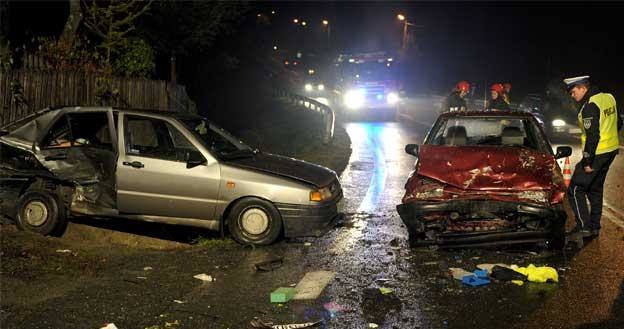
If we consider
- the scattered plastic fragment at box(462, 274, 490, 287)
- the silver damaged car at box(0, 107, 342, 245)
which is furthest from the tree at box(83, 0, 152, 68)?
the scattered plastic fragment at box(462, 274, 490, 287)

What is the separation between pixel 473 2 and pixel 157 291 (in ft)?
238

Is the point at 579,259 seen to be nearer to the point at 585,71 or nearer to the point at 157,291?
the point at 157,291

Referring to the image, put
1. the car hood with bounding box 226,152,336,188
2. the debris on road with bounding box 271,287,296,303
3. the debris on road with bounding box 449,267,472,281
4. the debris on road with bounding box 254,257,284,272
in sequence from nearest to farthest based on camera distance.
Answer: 1. the debris on road with bounding box 271,287,296,303
2. the debris on road with bounding box 449,267,472,281
3. the debris on road with bounding box 254,257,284,272
4. the car hood with bounding box 226,152,336,188

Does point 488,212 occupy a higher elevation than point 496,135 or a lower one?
lower

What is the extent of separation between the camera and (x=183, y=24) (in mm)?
17672

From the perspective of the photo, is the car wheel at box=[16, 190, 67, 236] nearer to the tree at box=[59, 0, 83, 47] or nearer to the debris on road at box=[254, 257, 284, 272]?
the debris on road at box=[254, 257, 284, 272]

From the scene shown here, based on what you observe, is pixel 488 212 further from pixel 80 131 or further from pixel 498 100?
pixel 498 100

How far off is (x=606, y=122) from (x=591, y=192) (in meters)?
0.86

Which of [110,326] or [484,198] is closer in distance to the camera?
[110,326]

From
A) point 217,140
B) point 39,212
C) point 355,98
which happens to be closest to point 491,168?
point 217,140

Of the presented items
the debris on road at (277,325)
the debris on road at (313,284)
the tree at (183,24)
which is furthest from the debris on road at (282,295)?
the tree at (183,24)

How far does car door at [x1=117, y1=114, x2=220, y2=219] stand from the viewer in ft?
26.0

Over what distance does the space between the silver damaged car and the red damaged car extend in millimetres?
1196

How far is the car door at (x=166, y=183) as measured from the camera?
7.93 meters
